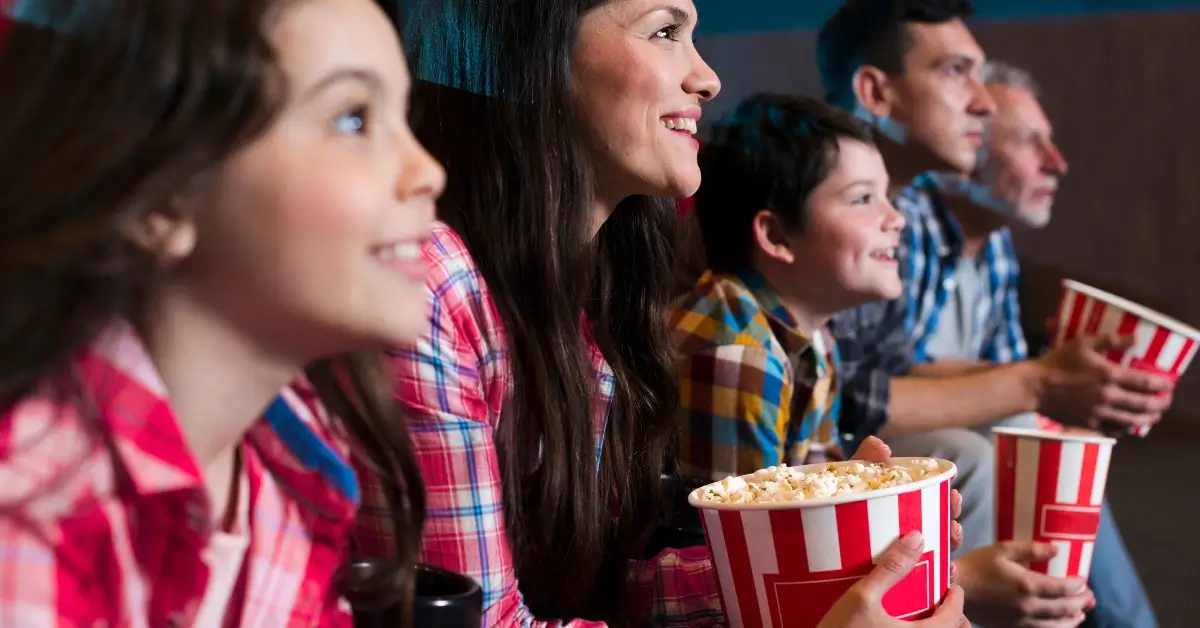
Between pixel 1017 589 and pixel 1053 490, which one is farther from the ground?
pixel 1053 490

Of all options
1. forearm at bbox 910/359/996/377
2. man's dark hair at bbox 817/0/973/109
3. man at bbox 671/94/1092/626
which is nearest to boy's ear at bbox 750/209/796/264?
man at bbox 671/94/1092/626

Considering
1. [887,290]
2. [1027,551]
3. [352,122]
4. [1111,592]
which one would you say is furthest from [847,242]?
[352,122]

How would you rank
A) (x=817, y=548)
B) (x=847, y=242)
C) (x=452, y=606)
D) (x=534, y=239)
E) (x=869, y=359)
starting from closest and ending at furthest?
(x=452, y=606) → (x=817, y=548) → (x=534, y=239) → (x=847, y=242) → (x=869, y=359)

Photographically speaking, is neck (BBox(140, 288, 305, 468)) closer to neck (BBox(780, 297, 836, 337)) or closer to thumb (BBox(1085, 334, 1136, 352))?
neck (BBox(780, 297, 836, 337))

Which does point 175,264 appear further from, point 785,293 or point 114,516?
point 785,293

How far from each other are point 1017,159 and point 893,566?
5.36 feet

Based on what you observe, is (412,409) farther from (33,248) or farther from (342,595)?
(33,248)

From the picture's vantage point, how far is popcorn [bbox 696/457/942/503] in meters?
0.95

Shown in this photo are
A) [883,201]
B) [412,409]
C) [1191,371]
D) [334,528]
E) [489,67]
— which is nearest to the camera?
[334,528]

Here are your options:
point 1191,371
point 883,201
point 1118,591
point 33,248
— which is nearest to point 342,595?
point 33,248

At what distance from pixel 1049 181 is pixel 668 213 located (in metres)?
1.39

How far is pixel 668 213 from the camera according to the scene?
4.56 ft

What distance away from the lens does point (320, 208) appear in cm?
68

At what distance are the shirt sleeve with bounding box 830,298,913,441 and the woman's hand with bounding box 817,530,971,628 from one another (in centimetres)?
84
